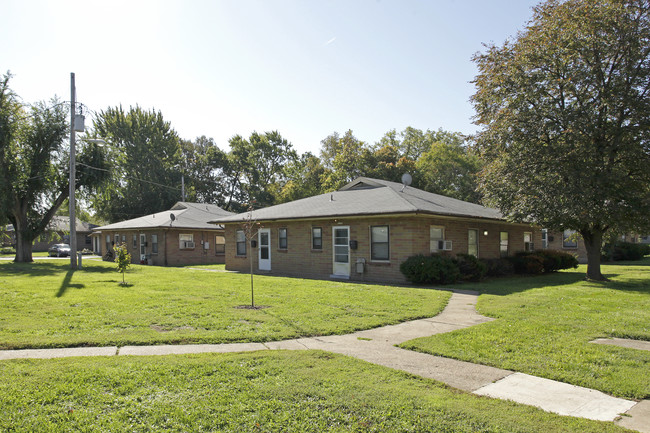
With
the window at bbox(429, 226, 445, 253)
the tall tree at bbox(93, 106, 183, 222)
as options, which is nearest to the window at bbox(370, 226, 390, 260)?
the window at bbox(429, 226, 445, 253)

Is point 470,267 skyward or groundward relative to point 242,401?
skyward

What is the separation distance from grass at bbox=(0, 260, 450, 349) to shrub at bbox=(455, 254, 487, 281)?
4004 millimetres

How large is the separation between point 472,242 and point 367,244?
206 inches

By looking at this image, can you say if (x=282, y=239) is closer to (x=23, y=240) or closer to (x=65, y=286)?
(x=65, y=286)

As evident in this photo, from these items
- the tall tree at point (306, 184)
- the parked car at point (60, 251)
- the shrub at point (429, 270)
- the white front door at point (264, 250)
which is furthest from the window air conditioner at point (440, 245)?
the parked car at point (60, 251)

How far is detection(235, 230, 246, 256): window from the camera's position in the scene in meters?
22.9

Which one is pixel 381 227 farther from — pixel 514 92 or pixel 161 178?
pixel 161 178

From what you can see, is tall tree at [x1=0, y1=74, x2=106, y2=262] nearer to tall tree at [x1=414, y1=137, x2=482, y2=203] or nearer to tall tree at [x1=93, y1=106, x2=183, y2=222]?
tall tree at [x1=93, y1=106, x2=183, y2=222]

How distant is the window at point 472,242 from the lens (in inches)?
750

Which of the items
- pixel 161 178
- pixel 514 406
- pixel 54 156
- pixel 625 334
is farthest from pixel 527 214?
pixel 161 178

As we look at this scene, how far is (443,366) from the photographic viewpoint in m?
5.71

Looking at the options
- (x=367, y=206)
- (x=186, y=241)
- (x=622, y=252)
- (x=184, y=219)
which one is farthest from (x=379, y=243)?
(x=622, y=252)

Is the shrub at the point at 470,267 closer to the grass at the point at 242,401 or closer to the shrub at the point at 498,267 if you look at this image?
the shrub at the point at 498,267

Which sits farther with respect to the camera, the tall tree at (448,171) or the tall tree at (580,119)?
the tall tree at (448,171)
